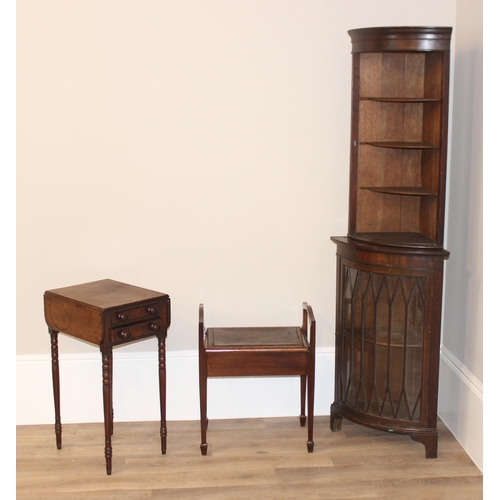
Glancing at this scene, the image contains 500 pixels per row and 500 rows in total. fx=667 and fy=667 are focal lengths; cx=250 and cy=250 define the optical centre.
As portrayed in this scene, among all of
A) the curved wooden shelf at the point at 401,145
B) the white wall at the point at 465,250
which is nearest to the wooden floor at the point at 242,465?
the white wall at the point at 465,250

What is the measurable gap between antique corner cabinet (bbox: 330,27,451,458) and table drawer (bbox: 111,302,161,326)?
957 mm

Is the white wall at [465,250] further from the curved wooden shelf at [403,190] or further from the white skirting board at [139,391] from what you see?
the white skirting board at [139,391]

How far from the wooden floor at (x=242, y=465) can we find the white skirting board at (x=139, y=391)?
0.07 metres

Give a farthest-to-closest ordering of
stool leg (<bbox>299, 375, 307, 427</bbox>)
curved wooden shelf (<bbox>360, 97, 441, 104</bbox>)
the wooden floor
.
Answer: stool leg (<bbox>299, 375, 307, 427</bbox>) < curved wooden shelf (<bbox>360, 97, 441, 104</bbox>) < the wooden floor

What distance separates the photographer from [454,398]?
11.4ft

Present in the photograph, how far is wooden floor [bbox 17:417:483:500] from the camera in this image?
9.58 ft

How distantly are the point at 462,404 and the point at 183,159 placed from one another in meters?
1.90

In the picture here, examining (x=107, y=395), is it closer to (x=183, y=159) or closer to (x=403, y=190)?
(x=183, y=159)

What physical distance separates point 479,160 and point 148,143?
1647 mm

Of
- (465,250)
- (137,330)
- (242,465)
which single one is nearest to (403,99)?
(465,250)

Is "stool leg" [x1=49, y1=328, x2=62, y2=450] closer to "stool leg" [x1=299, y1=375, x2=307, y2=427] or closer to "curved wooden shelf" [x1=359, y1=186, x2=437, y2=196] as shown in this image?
"stool leg" [x1=299, y1=375, x2=307, y2=427]

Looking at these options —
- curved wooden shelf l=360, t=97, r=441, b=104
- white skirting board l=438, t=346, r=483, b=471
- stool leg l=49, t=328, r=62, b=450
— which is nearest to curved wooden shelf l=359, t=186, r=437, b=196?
curved wooden shelf l=360, t=97, r=441, b=104

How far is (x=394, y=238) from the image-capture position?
3.30 metres
